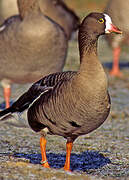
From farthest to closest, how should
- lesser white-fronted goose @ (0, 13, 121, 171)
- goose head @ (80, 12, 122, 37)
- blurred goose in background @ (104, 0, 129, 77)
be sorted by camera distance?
blurred goose in background @ (104, 0, 129, 77) < goose head @ (80, 12, 122, 37) < lesser white-fronted goose @ (0, 13, 121, 171)

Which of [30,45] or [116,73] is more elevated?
[30,45]

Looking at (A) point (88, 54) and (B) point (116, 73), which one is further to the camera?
(B) point (116, 73)

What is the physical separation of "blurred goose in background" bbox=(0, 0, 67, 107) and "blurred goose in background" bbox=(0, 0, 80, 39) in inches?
96.5

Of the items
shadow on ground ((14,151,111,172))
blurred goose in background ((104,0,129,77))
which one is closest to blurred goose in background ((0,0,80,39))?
blurred goose in background ((104,0,129,77))

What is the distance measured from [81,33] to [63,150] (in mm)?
2844

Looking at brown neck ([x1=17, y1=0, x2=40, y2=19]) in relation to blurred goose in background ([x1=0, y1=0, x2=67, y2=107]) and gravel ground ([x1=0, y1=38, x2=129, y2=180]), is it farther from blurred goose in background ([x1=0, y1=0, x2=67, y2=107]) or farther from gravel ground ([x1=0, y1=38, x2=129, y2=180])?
gravel ground ([x1=0, y1=38, x2=129, y2=180])

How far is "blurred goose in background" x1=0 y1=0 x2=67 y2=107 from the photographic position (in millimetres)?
9883

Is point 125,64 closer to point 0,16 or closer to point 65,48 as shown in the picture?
point 0,16

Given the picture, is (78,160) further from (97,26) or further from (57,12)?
(57,12)

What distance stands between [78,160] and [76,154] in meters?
0.45

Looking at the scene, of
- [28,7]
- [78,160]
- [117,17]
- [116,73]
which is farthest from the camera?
[116,73]

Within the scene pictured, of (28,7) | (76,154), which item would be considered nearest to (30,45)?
(28,7)

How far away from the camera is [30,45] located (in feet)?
32.5

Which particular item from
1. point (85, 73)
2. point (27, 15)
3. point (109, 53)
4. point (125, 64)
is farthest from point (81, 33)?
point (109, 53)
